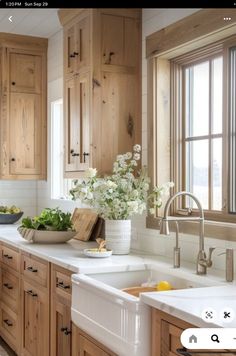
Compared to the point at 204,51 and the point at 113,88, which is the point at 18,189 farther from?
the point at 204,51

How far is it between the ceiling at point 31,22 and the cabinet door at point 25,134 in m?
0.54

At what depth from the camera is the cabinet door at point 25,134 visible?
4324 mm

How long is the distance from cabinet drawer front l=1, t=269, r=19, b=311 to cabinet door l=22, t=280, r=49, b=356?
6.8 inches

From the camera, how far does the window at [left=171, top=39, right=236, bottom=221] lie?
2.45m

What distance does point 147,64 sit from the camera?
2.97m

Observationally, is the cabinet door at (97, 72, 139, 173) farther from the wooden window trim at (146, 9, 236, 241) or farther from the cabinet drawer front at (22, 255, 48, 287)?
the cabinet drawer front at (22, 255, 48, 287)

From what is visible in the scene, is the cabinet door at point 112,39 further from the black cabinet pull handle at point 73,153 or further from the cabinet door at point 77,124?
the black cabinet pull handle at point 73,153

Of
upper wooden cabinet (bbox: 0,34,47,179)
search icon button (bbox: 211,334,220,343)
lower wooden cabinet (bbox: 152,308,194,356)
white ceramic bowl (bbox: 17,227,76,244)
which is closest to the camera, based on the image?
search icon button (bbox: 211,334,220,343)

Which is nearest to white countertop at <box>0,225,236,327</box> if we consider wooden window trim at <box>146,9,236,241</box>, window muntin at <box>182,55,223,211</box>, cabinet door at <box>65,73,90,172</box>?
wooden window trim at <box>146,9,236,241</box>

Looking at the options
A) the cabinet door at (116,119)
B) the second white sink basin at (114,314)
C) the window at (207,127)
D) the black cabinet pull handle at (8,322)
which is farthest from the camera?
the black cabinet pull handle at (8,322)

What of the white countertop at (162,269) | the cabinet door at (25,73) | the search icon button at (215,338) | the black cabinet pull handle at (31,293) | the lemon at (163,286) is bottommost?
the black cabinet pull handle at (31,293)

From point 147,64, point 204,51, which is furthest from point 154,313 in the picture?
point 147,64

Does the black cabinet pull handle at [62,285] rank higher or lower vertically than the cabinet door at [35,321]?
higher

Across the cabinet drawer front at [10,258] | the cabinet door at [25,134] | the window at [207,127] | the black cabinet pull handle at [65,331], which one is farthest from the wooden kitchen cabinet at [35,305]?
the cabinet door at [25,134]
